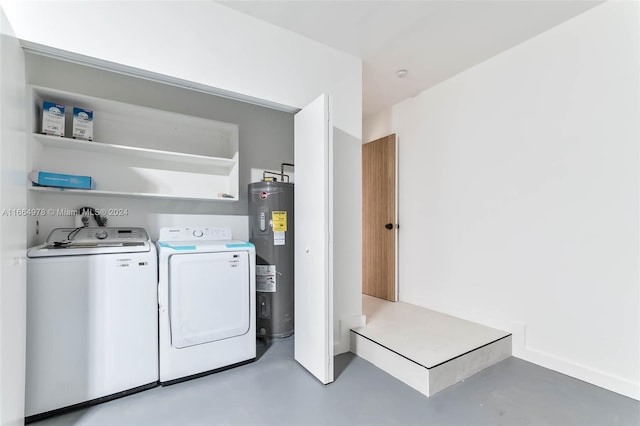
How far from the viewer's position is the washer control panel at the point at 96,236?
2070 mm

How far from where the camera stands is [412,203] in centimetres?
354

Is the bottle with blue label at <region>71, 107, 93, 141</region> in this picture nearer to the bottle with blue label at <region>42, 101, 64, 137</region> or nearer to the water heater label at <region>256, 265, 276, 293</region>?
the bottle with blue label at <region>42, 101, 64, 137</region>

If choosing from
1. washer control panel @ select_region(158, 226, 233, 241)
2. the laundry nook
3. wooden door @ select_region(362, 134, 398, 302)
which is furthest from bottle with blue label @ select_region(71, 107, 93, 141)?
wooden door @ select_region(362, 134, 398, 302)

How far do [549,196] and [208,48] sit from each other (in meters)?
2.81

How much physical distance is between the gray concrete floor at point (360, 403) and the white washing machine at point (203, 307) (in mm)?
142

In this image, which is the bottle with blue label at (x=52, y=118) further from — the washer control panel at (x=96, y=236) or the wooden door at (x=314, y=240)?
the wooden door at (x=314, y=240)

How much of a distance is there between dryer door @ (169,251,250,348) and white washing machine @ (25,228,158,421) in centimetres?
15

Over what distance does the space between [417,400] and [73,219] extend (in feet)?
9.42

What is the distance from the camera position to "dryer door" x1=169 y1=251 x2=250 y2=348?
2.09 meters

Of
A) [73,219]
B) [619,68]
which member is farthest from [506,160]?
[73,219]

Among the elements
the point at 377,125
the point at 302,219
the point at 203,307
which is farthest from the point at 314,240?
the point at 377,125

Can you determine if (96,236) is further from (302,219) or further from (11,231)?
(302,219)

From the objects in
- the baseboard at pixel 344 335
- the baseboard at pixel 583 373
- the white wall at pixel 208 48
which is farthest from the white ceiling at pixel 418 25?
the baseboard at pixel 583 373

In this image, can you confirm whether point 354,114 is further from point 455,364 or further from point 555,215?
point 455,364
